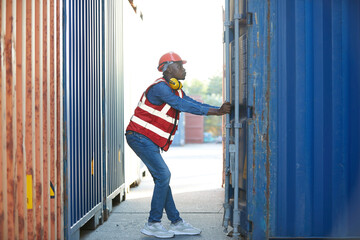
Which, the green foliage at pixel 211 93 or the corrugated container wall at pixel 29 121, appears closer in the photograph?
the corrugated container wall at pixel 29 121

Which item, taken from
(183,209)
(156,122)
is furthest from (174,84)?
(183,209)

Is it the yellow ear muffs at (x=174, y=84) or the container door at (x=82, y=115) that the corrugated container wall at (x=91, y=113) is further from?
the yellow ear muffs at (x=174, y=84)

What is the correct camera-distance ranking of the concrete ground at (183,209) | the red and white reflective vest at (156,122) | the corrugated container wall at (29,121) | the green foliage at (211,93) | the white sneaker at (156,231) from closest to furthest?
the corrugated container wall at (29,121), the white sneaker at (156,231), the red and white reflective vest at (156,122), the concrete ground at (183,209), the green foliage at (211,93)

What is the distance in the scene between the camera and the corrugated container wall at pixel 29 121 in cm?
399

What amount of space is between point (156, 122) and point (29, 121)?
1.59m

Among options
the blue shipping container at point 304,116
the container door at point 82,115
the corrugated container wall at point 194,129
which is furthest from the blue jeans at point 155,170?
the corrugated container wall at point 194,129

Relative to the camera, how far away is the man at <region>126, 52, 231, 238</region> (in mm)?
5180

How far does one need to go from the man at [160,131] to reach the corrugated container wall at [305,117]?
3.24 ft

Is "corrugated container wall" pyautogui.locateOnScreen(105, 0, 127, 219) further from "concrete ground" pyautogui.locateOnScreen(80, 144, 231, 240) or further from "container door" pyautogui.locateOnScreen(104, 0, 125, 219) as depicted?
"concrete ground" pyautogui.locateOnScreen(80, 144, 231, 240)

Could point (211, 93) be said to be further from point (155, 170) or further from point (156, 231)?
point (156, 231)

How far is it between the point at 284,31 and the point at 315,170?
1.32 m

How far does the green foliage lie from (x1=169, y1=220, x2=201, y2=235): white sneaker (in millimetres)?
36490

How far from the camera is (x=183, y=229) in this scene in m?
5.34

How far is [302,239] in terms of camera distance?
4434 millimetres
